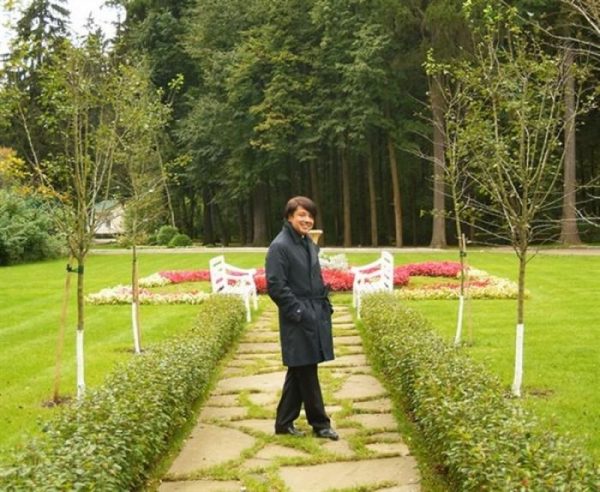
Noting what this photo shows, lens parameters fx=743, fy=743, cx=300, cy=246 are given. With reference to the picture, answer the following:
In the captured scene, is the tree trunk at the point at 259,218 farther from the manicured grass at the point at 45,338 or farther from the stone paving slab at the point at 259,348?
the stone paving slab at the point at 259,348

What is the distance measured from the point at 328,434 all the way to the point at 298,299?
1.01m

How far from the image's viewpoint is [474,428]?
3.92m

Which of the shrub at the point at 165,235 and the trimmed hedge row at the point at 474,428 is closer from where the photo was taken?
the trimmed hedge row at the point at 474,428

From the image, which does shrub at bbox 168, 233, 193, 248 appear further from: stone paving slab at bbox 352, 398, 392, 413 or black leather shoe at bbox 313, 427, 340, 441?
black leather shoe at bbox 313, 427, 340, 441

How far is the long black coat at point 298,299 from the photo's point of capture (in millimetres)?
5305

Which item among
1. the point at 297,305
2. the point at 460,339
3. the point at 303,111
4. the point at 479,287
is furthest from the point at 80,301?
the point at 303,111

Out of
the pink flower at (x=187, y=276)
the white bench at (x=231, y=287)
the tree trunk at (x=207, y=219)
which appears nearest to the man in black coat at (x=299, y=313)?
the white bench at (x=231, y=287)

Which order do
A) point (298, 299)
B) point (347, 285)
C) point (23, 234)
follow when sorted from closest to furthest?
point (298, 299) → point (347, 285) → point (23, 234)

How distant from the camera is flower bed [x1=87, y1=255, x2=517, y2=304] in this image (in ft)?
44.0

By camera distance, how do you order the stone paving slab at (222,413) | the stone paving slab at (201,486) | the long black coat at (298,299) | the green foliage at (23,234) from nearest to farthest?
the stone paving slab at (201,486)
the long black coat at (298,299)
the stone paving slab at (222,413)
the green foliage at (23,234)

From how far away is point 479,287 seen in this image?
14.0m

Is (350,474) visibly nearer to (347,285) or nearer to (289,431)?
(289,431)

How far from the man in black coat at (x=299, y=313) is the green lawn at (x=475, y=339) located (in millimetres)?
1627

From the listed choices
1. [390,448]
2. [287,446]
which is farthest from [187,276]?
[390,448]
